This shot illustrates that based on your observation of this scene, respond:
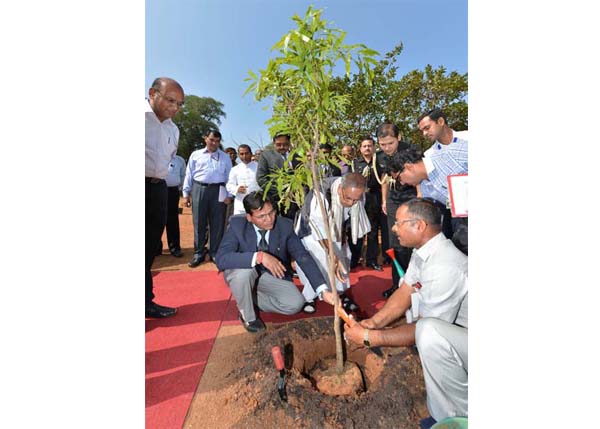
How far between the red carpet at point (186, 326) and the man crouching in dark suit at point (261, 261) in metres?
0.26

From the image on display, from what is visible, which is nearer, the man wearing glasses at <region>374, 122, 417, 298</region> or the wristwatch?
the wristwatch

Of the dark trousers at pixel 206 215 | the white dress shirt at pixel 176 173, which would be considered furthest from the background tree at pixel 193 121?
the dark trousers at pixel 206 215

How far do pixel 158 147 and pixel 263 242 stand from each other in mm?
1325

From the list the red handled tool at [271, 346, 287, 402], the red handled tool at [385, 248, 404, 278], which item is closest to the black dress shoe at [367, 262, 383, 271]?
the red handled tool at [385, 248, 404, 278]

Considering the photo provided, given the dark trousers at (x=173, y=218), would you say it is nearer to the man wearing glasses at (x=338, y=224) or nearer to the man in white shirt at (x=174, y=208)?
the man in white shirt at (x=174, y=208)

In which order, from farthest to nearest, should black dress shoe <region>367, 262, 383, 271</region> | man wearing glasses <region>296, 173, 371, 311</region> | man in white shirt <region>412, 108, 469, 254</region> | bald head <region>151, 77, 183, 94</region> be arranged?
black dress shoe <region>367, 262, 383, 271</region>
man wearing glasses <region>296, 173, 371, 311</region>
bald head <region>151, 77, 183, 94</region>
man in white shirt <region>412, 108, 469, 254</region>

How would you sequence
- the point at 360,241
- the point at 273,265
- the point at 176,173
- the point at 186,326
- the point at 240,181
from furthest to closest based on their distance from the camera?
the point at 176,173
the point at 240,181
the point at 360,241
the point at 186,326
the point at 273,265

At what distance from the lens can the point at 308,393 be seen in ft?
6.28

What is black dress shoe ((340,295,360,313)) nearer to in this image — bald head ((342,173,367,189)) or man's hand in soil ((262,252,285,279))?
man's hand in soil ((262,252,285,279))

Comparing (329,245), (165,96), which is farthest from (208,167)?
(329,245)

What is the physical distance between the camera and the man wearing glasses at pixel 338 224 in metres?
3.25

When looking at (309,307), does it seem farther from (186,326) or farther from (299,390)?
(299,390)

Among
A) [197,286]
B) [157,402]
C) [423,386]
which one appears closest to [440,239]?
[423,386]

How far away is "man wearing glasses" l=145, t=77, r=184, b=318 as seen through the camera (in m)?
2.77
